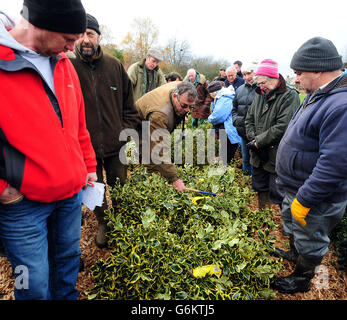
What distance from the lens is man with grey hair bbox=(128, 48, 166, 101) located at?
4.76 m

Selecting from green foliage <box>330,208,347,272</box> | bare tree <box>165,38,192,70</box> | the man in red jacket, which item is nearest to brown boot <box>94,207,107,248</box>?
the man in red jacket

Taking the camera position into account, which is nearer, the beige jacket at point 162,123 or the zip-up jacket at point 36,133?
the zip-up jacket at point 36,133

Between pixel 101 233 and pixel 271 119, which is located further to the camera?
pixel 271 119

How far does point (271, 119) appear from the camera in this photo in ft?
10.8

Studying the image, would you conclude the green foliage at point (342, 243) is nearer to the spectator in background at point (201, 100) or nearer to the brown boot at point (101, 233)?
the brown boot at point (101, 233)

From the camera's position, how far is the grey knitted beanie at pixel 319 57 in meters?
1.99

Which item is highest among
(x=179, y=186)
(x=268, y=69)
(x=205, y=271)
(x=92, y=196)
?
(x=268, y=69)

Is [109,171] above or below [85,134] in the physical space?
below

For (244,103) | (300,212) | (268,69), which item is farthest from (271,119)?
(300,212)

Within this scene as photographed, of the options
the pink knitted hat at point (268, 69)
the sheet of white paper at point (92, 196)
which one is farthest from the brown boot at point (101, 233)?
the pink knitted hat at point (268, 69)

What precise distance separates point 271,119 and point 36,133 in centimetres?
295

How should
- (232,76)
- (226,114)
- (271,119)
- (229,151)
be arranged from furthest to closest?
(232,76)
(229,151)
(226,114)
(271,119)

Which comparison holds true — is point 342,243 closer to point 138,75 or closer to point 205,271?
point 205,271

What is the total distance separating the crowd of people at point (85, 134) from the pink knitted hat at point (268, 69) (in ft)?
0.04
